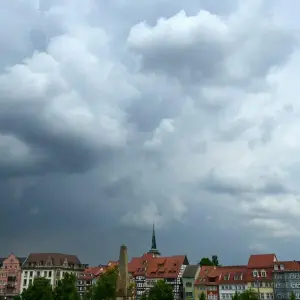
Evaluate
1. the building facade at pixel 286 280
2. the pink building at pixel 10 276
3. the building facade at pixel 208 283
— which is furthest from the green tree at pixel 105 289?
the pink building at pixel 10 276

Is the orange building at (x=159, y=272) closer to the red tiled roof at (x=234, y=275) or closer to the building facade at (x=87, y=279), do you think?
the building facade at (x=87, y=279)

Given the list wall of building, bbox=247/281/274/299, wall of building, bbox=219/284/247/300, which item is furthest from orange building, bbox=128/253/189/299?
wall of building, bbox=247/281/274/299

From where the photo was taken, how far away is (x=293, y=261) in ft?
424

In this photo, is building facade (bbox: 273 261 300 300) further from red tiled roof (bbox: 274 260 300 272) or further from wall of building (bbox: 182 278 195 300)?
wall of building (bbox: 182 278 195 300)

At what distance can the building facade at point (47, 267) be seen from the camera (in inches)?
6762

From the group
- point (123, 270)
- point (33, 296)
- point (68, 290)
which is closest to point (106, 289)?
point (68, 290)

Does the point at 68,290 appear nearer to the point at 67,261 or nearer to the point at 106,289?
the point at 106,289

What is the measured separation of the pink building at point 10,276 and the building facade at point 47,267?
2.12 metres

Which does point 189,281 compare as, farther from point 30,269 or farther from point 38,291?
point 30,269

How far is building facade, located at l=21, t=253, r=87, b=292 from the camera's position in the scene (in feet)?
563

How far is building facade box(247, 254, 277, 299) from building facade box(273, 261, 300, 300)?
4.85 ft

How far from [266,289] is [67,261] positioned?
3105 inches

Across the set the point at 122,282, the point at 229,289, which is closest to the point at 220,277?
the point at 229,289

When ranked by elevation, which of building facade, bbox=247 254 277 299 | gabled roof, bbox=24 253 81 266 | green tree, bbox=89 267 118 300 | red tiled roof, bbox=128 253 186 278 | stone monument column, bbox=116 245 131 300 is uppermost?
gabled roof, bbox=24 253 81 266
